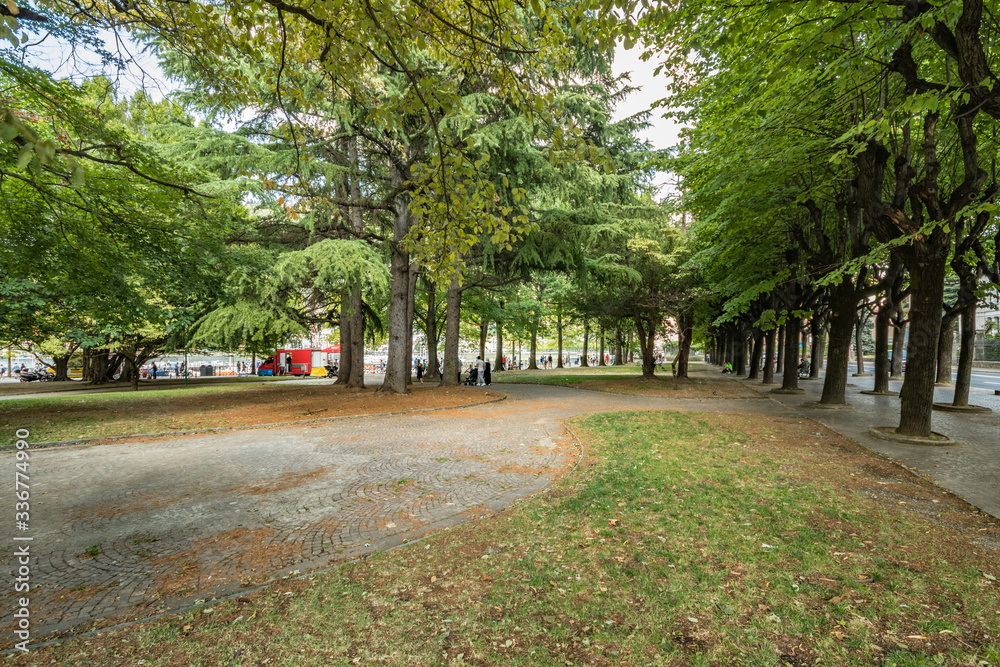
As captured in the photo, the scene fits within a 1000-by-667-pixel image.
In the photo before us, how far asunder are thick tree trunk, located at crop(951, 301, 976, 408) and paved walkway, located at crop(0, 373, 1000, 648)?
9.25 feet

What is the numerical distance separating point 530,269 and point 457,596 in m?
14.0

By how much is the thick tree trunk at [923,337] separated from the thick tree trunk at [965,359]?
20.2ft

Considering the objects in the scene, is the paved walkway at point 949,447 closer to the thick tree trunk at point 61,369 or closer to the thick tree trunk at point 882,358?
the thick tree trunk at point 882,358

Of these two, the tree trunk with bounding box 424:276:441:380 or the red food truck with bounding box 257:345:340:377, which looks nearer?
the tree trunk with bounding box 424:276:441:380

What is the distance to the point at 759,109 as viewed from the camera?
852cm

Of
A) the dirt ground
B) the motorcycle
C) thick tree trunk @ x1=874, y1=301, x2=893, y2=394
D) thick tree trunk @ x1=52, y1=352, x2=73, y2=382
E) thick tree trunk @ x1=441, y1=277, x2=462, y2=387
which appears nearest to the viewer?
the dirt ground

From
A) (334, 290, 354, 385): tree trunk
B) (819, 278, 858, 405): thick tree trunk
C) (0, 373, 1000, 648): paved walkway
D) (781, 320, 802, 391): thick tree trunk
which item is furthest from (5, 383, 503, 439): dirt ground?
(781, 320, 802, 391): thick tree trunk

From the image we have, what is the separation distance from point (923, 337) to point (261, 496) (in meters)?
10.9

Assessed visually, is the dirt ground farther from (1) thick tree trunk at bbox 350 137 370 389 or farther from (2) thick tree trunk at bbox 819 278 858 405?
(2) thick tree trunk at bbox 819 278 858 405

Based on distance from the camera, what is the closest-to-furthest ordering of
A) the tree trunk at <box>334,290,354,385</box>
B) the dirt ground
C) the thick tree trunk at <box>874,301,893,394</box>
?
the dirt ground < the thick tree trunk at <box>874,301,893,394</box> < the tree trunk at <box>334,290,354,385</box>

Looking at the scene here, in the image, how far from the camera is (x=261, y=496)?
5.18 meters

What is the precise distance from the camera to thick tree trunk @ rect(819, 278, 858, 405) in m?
12.3

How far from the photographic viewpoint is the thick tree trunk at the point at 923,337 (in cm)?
796

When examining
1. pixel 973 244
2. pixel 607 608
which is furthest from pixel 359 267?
pixel 973 244
